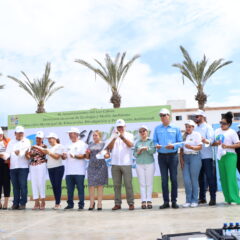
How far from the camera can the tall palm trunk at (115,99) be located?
75.3 feet

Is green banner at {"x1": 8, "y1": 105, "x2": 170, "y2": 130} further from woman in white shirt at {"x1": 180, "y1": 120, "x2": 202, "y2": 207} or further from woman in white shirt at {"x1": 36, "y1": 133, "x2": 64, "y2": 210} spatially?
woman in white shirt at {"x1": 180, "y1": 120, "x2": 202, "y2": 207}

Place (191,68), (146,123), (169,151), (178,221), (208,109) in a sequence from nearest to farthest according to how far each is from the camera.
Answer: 1. (178,221)
2. (169,151)
3. (146,123)
4. (191,68)
5. (208,109)

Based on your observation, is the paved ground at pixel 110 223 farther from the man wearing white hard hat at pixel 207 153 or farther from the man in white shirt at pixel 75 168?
the man in white shirt at pixel 75 168

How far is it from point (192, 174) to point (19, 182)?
3.50 meters

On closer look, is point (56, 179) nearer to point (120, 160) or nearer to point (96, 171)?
point (96, 171)

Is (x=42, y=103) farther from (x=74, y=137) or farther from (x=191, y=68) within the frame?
(x=74, y=137)

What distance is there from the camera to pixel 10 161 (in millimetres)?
7672

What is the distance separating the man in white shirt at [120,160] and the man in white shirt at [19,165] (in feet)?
6.10

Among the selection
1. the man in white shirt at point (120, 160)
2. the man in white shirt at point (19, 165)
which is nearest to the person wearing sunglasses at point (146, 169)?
the man in white shirt at point (120, 160)

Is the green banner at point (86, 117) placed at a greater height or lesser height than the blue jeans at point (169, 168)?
greater

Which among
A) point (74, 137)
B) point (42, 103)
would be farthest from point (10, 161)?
point (42, 103)

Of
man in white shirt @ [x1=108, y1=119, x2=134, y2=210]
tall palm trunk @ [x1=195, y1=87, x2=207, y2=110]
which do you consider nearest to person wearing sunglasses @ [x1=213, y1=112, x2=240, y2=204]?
man in white shirt @ [x1=108, y1=119, x2=134, y2=210]

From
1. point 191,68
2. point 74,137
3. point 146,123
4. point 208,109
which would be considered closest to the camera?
point 74,137

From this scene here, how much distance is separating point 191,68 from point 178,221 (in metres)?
20.7
